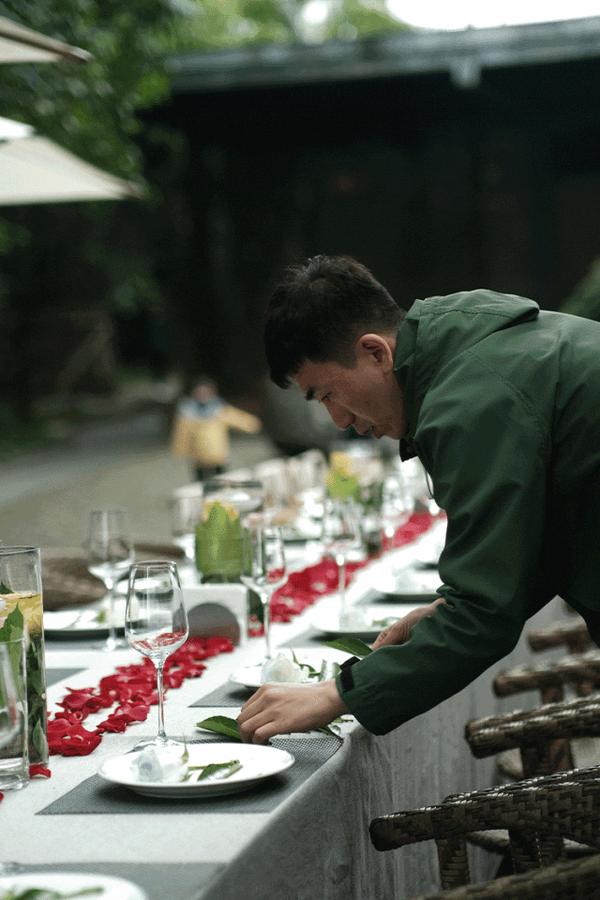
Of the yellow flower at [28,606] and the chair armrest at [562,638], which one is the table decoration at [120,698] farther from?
the chair armrest at [562,638]

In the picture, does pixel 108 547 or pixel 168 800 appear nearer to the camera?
pixel 168 800

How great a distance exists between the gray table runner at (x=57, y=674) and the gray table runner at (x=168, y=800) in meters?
0.77

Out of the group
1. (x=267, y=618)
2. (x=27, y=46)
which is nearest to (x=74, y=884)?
(x=267, y=618)

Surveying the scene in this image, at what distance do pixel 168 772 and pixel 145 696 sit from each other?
625mm

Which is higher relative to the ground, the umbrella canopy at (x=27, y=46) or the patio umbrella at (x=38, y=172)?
the umbrella canopy at (x=27, y=46)

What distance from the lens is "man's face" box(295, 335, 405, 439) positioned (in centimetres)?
226

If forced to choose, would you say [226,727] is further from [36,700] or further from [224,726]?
[36,700]

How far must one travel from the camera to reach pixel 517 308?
2.17 metres

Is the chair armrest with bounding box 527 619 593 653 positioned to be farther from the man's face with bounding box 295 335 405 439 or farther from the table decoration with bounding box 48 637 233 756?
the man's face with bounding box 295 335 405 439

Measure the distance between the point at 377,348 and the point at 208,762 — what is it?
72 cm

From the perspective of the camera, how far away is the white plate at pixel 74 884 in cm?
146

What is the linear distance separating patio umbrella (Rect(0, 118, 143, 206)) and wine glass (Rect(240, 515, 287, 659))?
3192 millimetres

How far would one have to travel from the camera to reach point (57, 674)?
9.16ft

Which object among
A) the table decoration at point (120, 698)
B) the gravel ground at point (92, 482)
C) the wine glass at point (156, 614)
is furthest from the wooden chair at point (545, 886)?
the gravel ground at point (92, 482)
